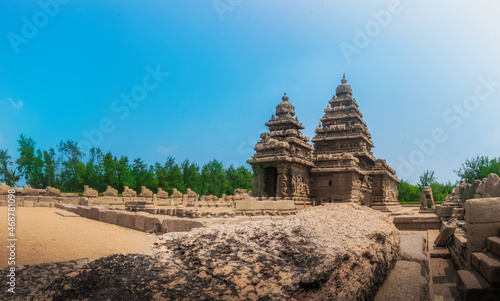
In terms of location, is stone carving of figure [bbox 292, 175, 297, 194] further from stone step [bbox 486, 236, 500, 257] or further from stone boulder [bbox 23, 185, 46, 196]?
stone boulder [bbox 23, 185, 46, 196]

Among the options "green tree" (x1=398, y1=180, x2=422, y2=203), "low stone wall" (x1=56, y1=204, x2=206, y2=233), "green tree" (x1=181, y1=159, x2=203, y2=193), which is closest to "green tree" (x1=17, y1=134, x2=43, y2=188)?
"green tree" (x1=181, y1=159, x2=203, y2=193)

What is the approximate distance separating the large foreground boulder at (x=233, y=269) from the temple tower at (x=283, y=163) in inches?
623

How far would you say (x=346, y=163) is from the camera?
778 inches

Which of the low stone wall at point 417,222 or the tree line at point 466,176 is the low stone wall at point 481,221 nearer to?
the low stone wall at point 417,222

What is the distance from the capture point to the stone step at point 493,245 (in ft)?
14.4

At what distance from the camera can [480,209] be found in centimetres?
486

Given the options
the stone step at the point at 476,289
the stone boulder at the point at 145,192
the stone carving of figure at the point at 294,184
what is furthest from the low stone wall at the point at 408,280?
the stone boulder at the point at 145,192

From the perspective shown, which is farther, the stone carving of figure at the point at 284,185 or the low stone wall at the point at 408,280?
the stone carving of figure at the point at 284,185

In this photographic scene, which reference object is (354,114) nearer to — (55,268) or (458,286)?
(458,286)

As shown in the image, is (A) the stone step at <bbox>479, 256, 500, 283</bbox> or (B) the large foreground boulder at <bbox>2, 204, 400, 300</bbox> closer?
(B) the large foreground boulder at <bbox>2, 204, 400, 300</bbox>

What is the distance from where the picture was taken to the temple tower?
19109mm

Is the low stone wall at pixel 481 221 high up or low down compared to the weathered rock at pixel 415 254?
up

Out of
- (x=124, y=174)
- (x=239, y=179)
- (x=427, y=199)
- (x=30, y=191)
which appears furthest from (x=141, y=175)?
(x=427, y=199)

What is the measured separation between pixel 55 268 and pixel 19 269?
0.75ft
